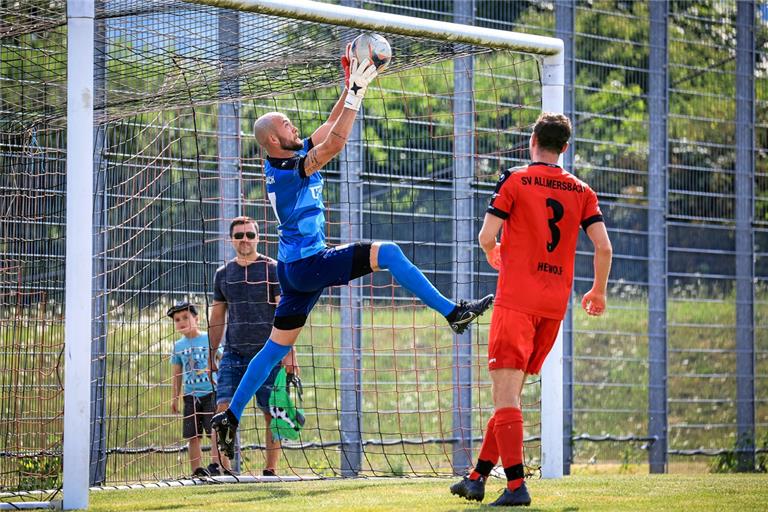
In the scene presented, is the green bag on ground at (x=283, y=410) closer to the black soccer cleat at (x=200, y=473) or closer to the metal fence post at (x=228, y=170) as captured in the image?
the black soccer cleat at (x=200, y=473)

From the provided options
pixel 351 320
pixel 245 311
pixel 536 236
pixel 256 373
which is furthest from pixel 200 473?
pixel 536 236

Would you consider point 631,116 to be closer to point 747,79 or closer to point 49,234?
point 747,79

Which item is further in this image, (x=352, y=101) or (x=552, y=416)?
(x=552, y=416)

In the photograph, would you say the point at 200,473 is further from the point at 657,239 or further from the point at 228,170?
the point at 657,239

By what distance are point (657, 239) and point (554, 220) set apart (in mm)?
5834

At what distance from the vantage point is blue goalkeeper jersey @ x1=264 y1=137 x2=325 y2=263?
22.4ft

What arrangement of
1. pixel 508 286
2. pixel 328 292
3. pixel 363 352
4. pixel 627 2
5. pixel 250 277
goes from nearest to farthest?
pixel 508 286 → pixel 250 277 → pixel 328 292 → pixel 363 352 → pixel 627 2

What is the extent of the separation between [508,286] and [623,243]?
19.4ft

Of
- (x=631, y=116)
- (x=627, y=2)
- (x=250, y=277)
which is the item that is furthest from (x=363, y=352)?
(x=627, y=2)

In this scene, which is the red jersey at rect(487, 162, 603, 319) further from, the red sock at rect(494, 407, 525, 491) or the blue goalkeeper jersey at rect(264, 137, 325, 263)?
the blue goalkeeper jersey at rect(264, 137, 325, 263)

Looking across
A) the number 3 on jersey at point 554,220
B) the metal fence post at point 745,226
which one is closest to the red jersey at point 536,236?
the number 3 on jersey at point 554,220

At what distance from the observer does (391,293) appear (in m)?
10.8

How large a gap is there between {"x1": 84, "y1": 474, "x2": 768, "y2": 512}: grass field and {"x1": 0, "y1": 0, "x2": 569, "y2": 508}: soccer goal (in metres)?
0.52

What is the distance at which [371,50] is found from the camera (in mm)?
6609
